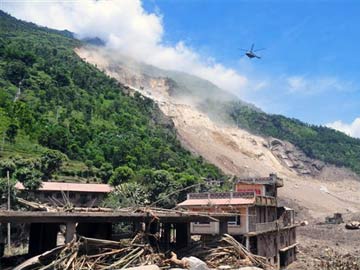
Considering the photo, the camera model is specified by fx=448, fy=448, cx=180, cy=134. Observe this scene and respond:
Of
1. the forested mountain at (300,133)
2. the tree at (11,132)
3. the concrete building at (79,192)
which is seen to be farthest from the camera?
the forested mountain at (300,133)

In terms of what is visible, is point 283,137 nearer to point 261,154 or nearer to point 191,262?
point 261,154

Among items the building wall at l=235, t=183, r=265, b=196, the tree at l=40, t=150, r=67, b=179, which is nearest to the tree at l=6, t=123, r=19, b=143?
the tree at l=40, t=150, r=67, b=179

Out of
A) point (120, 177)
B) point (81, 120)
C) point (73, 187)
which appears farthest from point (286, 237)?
point (81, 120)

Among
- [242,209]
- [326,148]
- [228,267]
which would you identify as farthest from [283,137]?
[228,267]

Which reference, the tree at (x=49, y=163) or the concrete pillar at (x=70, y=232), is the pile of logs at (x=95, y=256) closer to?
the concrete pillar at (x=70, y=232)

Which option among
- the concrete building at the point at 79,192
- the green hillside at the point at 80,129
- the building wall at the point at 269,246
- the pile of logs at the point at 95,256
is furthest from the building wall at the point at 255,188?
the pile of logs at the point at 95,256
